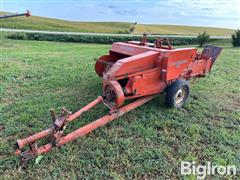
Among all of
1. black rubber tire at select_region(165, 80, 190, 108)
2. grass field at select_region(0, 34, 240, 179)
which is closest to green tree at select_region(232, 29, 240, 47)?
grass field at select_region(0, 34, 240, 179)

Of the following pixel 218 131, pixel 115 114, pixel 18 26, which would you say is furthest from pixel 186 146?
pixel 18 26

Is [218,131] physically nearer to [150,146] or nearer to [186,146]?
[186,146]

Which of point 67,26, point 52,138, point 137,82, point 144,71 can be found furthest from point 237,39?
point 67,26

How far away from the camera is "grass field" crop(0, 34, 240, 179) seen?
252cm

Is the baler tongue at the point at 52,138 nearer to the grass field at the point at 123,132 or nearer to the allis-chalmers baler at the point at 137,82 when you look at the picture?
the allis-chalmers baler at the point at 137,82

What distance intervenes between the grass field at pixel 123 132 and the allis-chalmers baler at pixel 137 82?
0.59 feet

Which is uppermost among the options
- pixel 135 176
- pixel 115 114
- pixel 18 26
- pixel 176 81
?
pixel 18 26

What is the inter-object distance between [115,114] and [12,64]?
176 inches

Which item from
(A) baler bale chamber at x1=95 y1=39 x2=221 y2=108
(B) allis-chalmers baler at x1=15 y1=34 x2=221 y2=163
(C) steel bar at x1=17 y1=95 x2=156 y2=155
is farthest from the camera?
(A) baler bale chamber at x1=95 y1=39 x2=221 y2=108

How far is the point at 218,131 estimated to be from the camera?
3.28 m

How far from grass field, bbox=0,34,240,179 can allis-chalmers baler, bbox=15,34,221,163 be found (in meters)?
0.18

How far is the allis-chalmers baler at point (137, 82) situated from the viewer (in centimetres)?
266

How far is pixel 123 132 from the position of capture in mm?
3168

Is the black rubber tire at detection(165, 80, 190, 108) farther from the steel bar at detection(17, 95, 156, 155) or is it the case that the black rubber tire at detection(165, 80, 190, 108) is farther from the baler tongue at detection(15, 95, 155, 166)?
the baler tongue at detection(15, 95, 155, 166)
